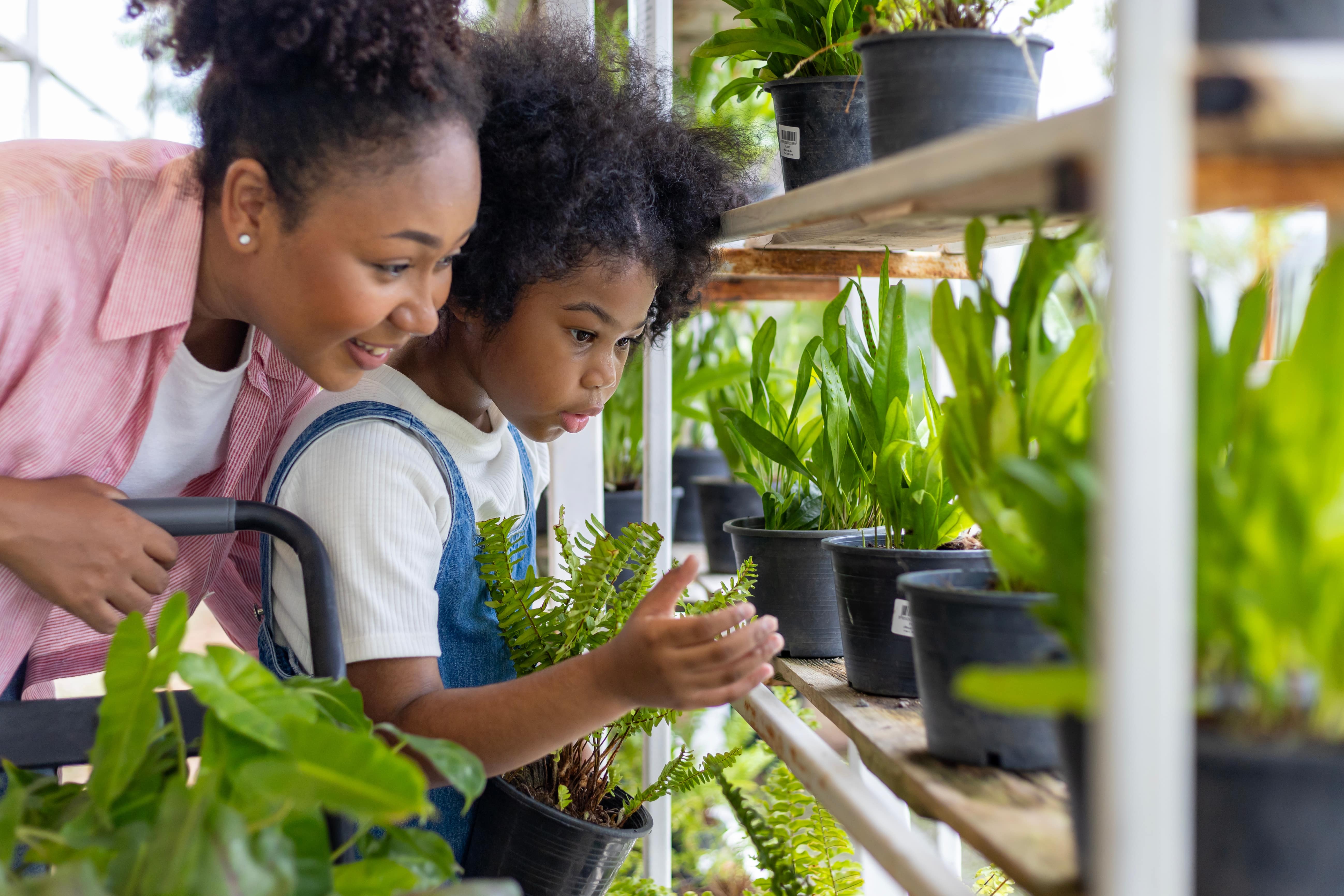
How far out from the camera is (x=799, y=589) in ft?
4.05

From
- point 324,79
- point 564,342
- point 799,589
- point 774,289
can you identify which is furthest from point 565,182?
point 774,289

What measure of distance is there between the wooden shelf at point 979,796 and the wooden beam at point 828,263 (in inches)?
24.2

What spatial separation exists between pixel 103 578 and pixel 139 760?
0.30m

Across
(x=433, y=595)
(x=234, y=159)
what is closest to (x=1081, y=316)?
(x=433, y=595)

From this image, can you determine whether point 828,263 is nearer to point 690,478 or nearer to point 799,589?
point 799,589

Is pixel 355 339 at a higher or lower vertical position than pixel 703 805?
higher

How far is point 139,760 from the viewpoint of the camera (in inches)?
26.0

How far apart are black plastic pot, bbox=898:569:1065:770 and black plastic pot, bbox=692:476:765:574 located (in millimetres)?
1449

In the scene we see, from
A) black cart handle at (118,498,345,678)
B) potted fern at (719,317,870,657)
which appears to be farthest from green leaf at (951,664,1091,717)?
potted fern at (719,317,870,657)

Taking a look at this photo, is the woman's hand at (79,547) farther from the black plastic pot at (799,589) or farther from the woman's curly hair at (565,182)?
the black plastic pot at (799,589)

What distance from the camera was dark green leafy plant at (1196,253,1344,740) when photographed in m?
0.49

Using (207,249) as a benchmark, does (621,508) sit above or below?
below

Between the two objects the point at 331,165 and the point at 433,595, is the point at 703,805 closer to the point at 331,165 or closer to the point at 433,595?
the point at 433,595

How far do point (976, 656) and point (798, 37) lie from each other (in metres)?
0.79
